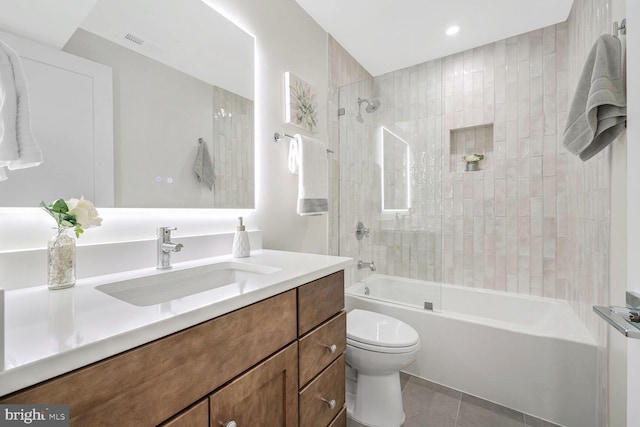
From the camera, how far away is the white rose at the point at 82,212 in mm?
777

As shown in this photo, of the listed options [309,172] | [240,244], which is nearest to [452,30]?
[309,172]

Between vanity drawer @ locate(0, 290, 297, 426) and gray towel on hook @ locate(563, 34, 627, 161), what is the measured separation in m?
1.37

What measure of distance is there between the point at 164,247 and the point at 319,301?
0.60 meters

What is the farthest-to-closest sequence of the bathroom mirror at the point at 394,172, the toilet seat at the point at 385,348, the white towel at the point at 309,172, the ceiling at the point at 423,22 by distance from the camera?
the bathroom mirror at the point at 394,172, the ceiling at the point at 423,22, the white towel at the point at 309,172, the toilet seat at the point at 385,348

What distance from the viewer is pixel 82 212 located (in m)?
0.78

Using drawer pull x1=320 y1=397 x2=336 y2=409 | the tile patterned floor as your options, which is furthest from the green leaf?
the tile patterned floor

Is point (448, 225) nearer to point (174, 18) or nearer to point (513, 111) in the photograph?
point (513, 111)

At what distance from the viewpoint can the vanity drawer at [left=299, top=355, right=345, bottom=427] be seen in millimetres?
951

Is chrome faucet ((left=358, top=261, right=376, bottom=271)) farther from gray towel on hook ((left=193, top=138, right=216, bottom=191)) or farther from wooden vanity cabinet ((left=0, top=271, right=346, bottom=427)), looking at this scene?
gray towel on hook ((left=193, top=138, right=216, bottom=191))

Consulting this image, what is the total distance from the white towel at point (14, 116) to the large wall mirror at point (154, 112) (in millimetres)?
58

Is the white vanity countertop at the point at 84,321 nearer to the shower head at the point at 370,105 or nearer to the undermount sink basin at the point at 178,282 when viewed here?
the undermount sink basin at the point at 178,282

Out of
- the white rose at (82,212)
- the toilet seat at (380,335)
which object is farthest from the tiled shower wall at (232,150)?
the toilet seat at (380,335)

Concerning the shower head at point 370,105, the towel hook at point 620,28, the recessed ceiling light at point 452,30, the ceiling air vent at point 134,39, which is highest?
the recessed ceiling light at point 452,30

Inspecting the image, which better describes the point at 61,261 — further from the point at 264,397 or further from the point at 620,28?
the point at 620,28
